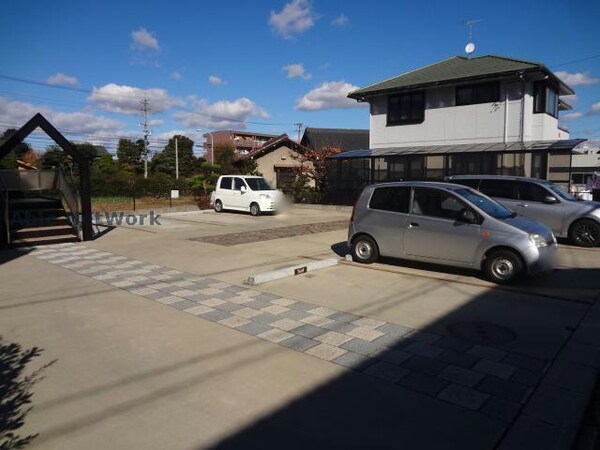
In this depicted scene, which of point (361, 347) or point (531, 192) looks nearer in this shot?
point (361, 347)

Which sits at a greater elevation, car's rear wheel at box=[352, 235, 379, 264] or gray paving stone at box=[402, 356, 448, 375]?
car's rear wheel at box=[352, 235, 379, 264]

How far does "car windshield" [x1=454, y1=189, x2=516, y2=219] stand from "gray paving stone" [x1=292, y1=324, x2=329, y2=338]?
3.84 metres

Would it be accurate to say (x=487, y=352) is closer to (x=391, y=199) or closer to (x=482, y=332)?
(x=482, y=332)

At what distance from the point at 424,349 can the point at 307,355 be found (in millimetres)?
1170

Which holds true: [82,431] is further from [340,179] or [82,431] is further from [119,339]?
[340,179]

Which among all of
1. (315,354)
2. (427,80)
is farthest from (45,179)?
(427,80)

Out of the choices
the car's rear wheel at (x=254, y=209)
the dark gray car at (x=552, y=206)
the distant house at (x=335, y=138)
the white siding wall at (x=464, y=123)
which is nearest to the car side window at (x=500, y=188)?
the dark gray car at (x=552, y=206)

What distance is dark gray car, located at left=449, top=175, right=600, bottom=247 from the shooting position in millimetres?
10641

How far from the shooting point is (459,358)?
4.25 meters

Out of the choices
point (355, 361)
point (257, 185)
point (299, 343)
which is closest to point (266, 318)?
point (299, 343)

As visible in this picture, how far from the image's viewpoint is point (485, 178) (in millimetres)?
11867

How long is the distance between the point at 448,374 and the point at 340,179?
19152 millimetres

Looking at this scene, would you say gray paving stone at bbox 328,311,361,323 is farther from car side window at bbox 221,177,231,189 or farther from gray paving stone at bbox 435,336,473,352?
car side window at bbox 221,177,231,189

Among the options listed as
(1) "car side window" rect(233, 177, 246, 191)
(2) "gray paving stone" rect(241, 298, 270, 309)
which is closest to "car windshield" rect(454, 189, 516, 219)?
(2) "gray paving stone" rect(241, 298, 270, 309)
